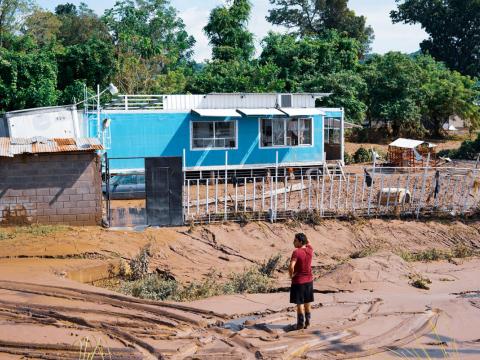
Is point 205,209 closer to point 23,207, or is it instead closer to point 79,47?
point 23,207

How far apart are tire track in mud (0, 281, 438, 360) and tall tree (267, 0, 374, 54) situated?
156 ft

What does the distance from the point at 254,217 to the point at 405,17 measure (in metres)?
44.2

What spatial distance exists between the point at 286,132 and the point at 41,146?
43.6 ft

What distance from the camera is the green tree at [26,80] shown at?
29.3 metres

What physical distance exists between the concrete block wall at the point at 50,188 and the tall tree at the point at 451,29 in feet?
147

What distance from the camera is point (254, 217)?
19.2 metres

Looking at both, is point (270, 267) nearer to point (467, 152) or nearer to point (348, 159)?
point (348, 159)

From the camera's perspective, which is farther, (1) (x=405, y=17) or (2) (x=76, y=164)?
(1) (x=405, y=17)

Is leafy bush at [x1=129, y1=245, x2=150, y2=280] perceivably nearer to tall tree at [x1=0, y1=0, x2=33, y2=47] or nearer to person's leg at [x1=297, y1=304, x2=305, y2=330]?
person's leg at [x1=297, y1=304, x2=305, y2=330]

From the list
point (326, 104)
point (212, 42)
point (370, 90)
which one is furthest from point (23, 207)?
point (212, 42)

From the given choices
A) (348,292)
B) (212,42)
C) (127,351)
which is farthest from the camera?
(212,42)

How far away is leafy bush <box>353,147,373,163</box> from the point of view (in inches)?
1319

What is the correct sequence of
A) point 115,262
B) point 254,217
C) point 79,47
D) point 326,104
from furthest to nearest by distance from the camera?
point 326,104 → point 79,47 → point 254,217 → point 115,262

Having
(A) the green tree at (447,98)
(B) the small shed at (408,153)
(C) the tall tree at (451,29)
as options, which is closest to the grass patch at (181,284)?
(B) the small shed at (408,153)
